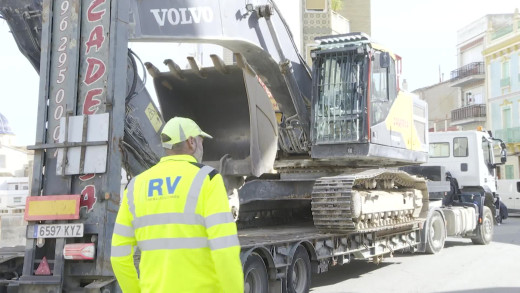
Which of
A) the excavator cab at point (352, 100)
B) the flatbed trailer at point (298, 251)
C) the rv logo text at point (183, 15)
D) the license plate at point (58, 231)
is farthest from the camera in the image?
the excavator cab at point (352, 100)

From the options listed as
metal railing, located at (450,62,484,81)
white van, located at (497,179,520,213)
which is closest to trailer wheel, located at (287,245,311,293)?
white van, located at (497,179,520,213)

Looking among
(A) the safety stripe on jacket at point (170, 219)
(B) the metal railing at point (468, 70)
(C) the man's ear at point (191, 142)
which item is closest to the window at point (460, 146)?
(C) the man's ear at point (191, 142)

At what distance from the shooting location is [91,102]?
571cm

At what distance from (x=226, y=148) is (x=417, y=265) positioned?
17.2ft

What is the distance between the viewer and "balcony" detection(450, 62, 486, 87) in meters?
45.0

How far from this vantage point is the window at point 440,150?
50.1 ft

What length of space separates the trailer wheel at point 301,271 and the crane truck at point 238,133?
2 cm

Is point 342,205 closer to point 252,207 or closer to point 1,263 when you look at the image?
point 252,207

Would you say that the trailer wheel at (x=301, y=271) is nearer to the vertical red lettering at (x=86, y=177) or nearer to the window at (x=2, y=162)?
the vertical red lettering at (x=86, y=177)

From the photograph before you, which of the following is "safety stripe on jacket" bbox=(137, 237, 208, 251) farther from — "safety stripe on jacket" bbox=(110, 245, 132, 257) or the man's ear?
the man's ear

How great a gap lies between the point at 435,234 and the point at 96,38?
377 inches

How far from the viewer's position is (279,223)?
10695mm

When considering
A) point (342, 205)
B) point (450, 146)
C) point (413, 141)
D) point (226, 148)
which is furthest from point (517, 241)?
point (226, 148)

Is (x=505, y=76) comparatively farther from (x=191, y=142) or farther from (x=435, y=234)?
(x=191, y=142)
